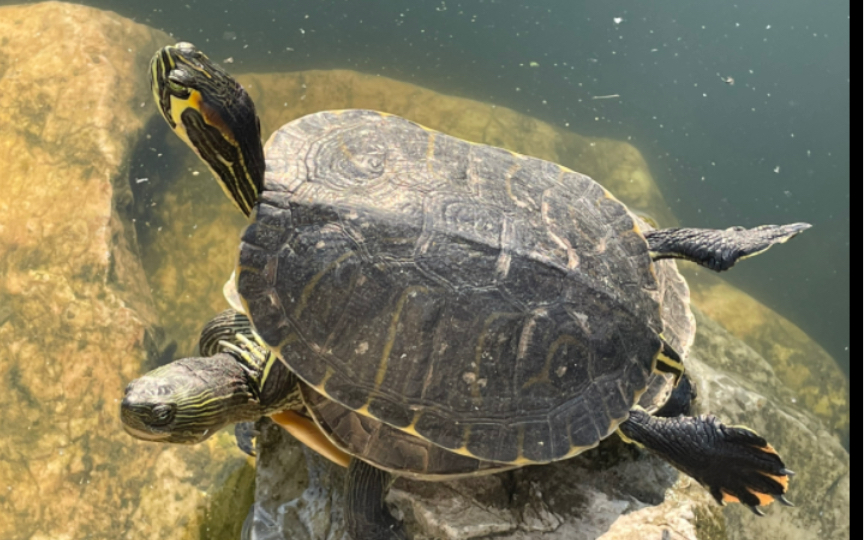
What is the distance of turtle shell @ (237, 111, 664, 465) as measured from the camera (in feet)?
6.24

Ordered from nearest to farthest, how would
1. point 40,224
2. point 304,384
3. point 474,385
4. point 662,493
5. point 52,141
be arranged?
1. point 474,385
2. point 304,384
3. point 662,493
4. point 40,224
5. point 52,141

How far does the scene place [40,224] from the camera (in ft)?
11.5

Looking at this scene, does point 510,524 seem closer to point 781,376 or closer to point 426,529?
point 426,529

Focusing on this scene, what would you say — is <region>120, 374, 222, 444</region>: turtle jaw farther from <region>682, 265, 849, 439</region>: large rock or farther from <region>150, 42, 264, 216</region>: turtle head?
<region>682, 265, 849, 439</region>: large rock

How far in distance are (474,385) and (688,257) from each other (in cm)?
119

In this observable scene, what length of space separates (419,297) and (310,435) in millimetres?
798

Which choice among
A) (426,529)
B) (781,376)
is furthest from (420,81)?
(426,529)

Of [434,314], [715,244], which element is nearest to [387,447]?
[434,314]

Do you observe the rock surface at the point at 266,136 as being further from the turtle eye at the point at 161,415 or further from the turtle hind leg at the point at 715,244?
the turtle hind leg at the point at 715,244

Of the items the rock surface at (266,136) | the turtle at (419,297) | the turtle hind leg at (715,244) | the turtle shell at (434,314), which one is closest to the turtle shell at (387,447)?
the turtle at (419,297)

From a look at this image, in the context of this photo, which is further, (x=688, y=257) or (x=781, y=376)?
(x=781, y=376)

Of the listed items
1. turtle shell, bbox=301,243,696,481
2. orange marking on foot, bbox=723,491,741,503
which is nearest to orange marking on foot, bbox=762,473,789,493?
orange marking on foot, bbox=723,491,741,503

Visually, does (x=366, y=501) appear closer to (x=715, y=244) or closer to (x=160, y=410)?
(x=160, y=410)

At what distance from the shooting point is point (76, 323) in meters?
3.31
